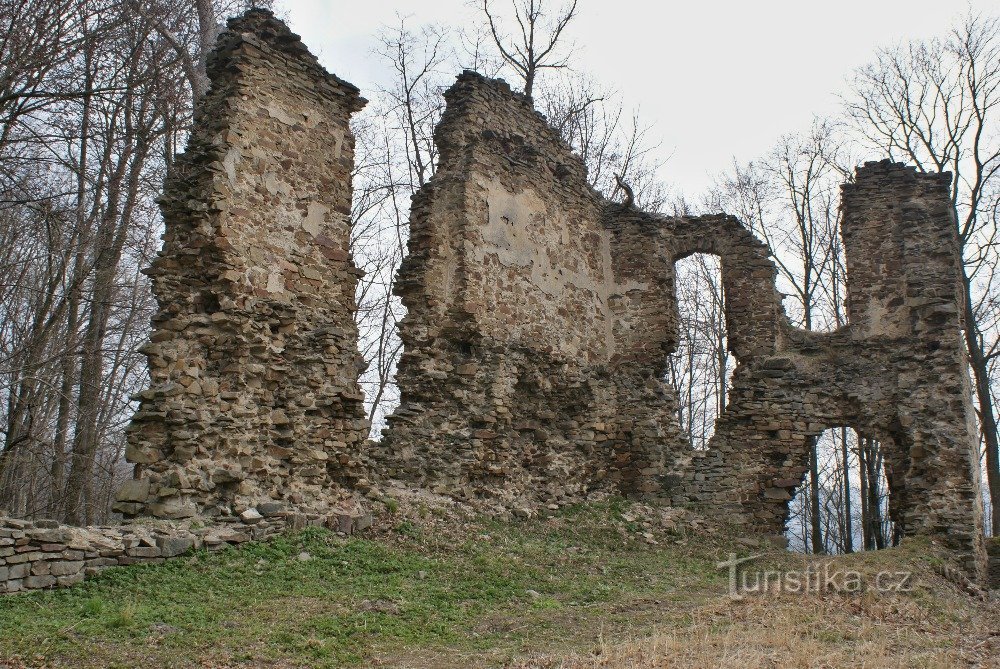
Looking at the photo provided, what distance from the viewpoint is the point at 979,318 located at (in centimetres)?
2067

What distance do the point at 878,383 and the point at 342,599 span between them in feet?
32.6

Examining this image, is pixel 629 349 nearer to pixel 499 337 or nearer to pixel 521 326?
pixel 521 326

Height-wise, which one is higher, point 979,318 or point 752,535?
point 979,318

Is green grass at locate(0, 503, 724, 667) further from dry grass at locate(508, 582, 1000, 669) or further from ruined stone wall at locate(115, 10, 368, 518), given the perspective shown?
ruined stone wall at locate(115, 10, 368, 518)

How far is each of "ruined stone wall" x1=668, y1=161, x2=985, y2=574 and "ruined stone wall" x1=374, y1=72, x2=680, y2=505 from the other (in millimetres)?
1309

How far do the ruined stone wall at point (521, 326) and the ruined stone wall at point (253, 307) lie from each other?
72.9 inches

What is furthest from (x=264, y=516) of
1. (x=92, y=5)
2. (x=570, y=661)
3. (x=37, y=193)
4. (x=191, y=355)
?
(x=92, y=5)

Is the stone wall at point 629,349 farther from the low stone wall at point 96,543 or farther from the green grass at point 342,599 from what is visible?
the low stone wall at point 96,543

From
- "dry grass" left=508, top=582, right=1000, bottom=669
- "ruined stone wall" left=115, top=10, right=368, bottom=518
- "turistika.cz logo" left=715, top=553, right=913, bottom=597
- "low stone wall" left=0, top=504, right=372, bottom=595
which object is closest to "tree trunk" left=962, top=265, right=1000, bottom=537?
"turistika.cz logo" left=715, top=553, right=913, bottom=597

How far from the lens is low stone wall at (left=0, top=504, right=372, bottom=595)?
6.52m

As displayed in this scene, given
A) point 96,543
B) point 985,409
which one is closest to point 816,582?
point 96,543

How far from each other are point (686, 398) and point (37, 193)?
20014 millimetres

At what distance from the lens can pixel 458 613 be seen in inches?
287

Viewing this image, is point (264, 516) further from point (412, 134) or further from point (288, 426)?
point (412, 134)
